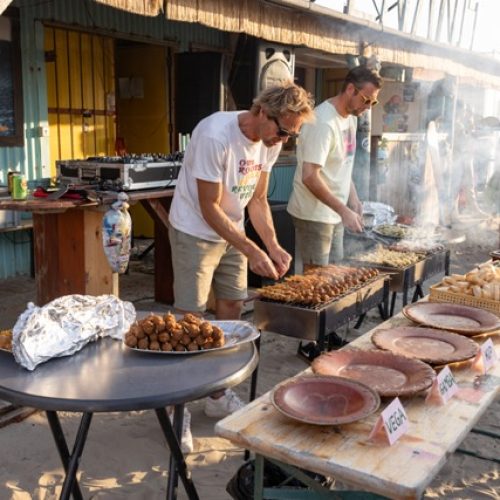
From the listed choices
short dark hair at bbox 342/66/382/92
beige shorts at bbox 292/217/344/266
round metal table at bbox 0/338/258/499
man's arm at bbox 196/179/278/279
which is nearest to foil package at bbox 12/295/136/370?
round metal table at bbox 0/338/258/499

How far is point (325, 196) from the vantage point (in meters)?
4.30

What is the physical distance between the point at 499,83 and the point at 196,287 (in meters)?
12.1

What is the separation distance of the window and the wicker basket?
4.94m

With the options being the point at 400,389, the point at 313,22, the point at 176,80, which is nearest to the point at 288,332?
the point at 400,389

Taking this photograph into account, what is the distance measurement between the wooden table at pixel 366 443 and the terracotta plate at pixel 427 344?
312 millimetres

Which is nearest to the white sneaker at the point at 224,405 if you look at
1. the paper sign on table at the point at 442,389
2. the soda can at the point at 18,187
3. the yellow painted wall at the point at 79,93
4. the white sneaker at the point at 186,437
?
the white sneaker at the point at 186,437

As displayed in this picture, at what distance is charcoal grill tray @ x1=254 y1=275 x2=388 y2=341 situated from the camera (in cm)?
350

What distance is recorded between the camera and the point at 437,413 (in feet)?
6.89

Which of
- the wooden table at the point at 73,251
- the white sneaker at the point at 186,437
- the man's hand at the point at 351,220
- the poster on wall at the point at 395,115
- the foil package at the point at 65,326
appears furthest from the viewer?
the poster on wall at the point at 395,115

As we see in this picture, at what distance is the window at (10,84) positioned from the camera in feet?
21.0

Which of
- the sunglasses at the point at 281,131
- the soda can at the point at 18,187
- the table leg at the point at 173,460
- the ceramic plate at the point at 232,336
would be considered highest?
the sunglasses at the point at 281,131

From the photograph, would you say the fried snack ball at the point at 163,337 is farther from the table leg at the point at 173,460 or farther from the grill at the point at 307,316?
the grill at the point at 307,316

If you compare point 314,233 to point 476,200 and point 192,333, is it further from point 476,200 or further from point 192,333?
point 476,200

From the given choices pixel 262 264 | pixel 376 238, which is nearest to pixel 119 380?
pixel 262 264
